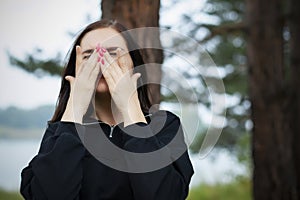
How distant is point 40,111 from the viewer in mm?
3004

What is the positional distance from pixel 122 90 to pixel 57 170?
206mm

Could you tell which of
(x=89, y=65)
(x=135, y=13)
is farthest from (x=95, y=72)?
(x=135, y=13)

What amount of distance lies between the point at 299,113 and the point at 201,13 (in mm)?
1122

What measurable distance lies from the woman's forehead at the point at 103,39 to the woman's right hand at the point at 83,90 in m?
0.04

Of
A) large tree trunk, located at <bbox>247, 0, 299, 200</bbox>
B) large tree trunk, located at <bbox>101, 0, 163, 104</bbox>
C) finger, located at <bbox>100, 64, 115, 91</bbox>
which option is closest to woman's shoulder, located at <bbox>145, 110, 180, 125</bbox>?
finger, located at <bbox>100, 64, 115, 91</bbox>

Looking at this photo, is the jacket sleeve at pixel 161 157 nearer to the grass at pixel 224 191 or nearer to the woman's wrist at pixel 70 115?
the woman's wrist at pixel 70 115

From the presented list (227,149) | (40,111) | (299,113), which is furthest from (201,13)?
(227,149)

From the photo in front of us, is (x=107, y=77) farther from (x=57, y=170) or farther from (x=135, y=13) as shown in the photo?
(x=135, y=13)

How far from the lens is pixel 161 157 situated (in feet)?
3.41

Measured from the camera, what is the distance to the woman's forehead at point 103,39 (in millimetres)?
1129

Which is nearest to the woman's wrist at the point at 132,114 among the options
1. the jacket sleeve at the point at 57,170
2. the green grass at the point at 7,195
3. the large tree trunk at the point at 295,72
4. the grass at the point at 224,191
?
the jacket sleeve at the point at 57,170

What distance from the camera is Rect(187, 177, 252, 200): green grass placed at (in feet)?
18.0

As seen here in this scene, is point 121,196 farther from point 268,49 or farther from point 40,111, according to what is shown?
point 268,49

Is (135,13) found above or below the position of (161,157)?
above
